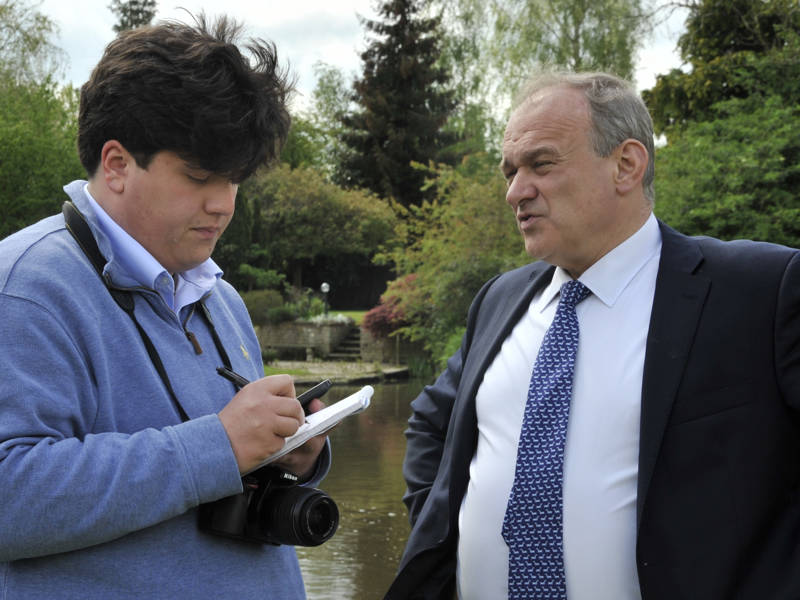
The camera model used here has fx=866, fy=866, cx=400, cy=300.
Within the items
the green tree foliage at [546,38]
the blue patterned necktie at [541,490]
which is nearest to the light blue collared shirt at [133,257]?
the blue patterned necktie at [541,490]

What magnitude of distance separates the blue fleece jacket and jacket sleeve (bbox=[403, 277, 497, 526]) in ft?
3.08

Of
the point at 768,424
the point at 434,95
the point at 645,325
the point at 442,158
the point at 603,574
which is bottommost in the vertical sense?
the point at 603,574

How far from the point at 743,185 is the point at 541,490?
8222 millimetres

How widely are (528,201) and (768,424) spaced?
0.86 metres

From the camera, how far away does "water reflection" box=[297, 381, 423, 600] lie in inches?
213

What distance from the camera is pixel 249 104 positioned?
172 centimetres

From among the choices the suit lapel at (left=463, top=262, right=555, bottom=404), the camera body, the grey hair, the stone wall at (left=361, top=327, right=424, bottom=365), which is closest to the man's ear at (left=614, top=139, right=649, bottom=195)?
the grey hair

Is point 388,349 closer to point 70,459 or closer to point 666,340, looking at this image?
point 666,340

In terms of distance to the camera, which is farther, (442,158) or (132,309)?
(442,158)

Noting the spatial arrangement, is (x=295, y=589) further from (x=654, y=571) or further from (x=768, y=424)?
(x=768, y=424)

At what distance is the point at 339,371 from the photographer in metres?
19.6

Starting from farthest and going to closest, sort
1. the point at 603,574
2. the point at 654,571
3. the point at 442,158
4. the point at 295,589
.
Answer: the point at 442,158 → the point at 603,574 → the point at 654,571 → the point at 295,589

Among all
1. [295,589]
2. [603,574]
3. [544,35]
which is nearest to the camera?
[295,589]

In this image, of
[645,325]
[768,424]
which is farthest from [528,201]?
[768,424]
